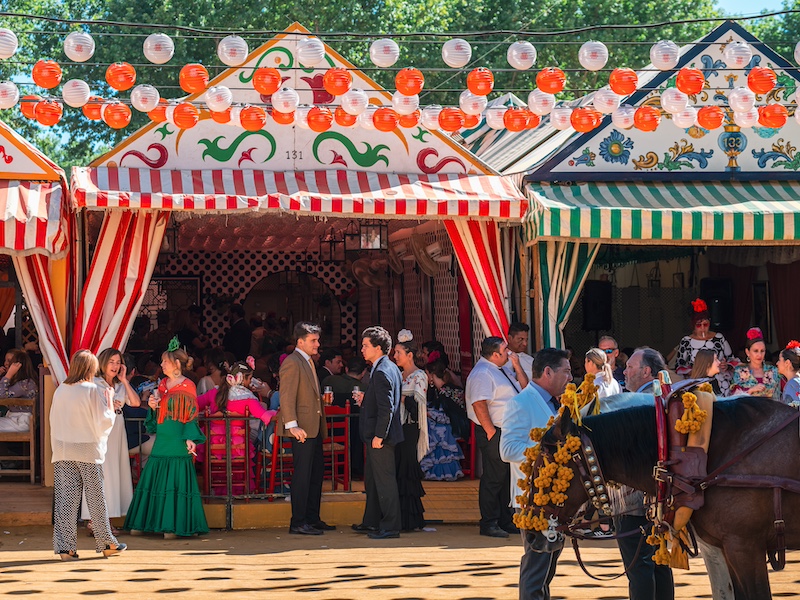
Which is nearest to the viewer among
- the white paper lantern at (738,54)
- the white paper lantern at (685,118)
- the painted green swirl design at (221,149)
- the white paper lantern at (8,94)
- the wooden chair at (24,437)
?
the white paper lantern at (8,94)

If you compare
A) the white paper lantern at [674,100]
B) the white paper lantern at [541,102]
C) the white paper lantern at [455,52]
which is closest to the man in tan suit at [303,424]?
the white paper lantern at [455,52]

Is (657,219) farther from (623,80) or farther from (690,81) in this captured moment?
(623,80)

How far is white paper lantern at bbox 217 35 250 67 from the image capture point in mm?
9289

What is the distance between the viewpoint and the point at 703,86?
10.3m

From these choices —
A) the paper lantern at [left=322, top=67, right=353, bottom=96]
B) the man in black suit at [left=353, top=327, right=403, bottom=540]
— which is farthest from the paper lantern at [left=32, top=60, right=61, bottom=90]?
the man in black suit at [left=353, top=327, right=403, bottom=540]

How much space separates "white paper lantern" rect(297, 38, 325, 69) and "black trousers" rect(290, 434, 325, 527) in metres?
3.14

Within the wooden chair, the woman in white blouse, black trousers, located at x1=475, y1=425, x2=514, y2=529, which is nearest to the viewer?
the woman in white blouse

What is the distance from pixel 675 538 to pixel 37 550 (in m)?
5.48

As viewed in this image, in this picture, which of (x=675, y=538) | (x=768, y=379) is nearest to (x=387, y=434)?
(x=768, y=379)

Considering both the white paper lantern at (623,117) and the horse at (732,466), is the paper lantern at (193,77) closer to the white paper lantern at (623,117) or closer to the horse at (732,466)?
the white paper lantern at (623,117)

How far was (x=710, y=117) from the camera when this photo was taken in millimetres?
9992

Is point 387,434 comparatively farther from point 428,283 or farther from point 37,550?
point 428,283

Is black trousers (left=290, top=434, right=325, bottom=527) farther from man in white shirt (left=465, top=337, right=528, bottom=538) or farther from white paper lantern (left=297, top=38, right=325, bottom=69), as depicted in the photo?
white paper lantern (left=297, top=38, right=325, bottom=69)

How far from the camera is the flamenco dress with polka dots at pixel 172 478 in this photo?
8.86 m
